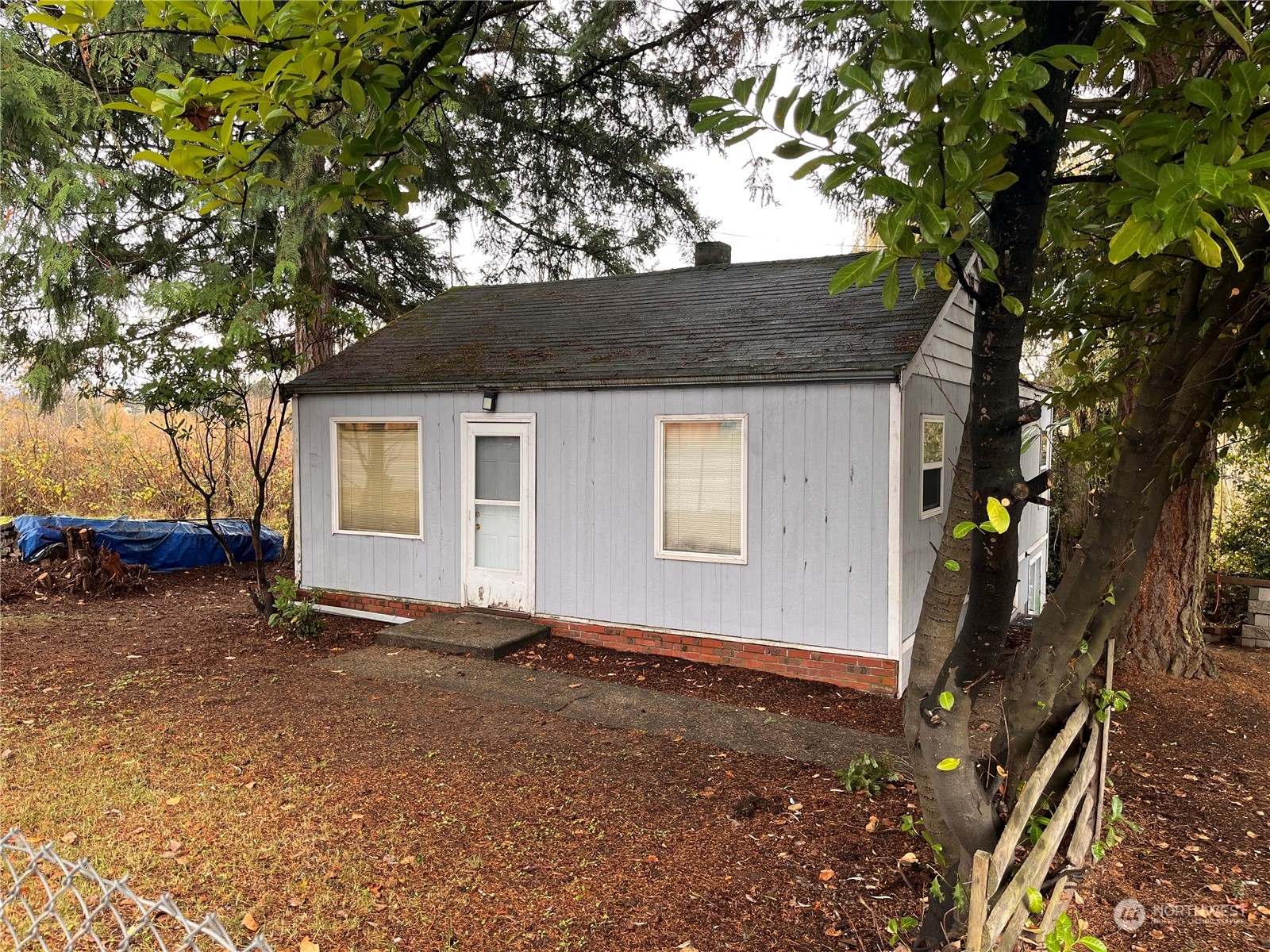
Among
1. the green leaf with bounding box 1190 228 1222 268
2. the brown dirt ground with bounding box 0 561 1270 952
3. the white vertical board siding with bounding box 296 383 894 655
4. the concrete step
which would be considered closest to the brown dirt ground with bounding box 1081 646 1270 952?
the brown dirt ground with bounding box 0 561 1270 952

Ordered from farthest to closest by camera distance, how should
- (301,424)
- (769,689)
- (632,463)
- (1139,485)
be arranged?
(301,424)
(632,463)
(769,689)
(1139,485)

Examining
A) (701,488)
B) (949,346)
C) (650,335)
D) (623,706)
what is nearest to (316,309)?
(650,335)

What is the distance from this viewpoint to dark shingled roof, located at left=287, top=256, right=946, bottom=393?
727cm

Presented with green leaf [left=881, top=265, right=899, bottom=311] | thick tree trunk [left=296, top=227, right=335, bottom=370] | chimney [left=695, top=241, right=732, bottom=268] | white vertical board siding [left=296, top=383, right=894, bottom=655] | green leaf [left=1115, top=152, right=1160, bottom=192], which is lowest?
white vertical board siding [left=296, top=383, right=894, bottom=655]

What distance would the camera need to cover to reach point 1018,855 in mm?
3744

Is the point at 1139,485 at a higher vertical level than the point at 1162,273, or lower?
lower

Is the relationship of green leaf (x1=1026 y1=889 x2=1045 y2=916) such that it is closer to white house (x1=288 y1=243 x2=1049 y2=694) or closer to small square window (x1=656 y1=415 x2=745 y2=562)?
white house (x1=288 y1=243 x2=1049 y2=694)

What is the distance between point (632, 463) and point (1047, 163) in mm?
5794

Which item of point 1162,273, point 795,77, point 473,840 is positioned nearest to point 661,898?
point 473,840

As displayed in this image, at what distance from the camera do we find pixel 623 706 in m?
6.31

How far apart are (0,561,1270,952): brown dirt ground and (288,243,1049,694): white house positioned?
0.99 meters

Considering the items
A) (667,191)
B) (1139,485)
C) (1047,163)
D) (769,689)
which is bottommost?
(769,689)

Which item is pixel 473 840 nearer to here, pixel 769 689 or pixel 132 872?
pixel 132 872

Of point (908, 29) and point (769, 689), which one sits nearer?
point (908, 29)
